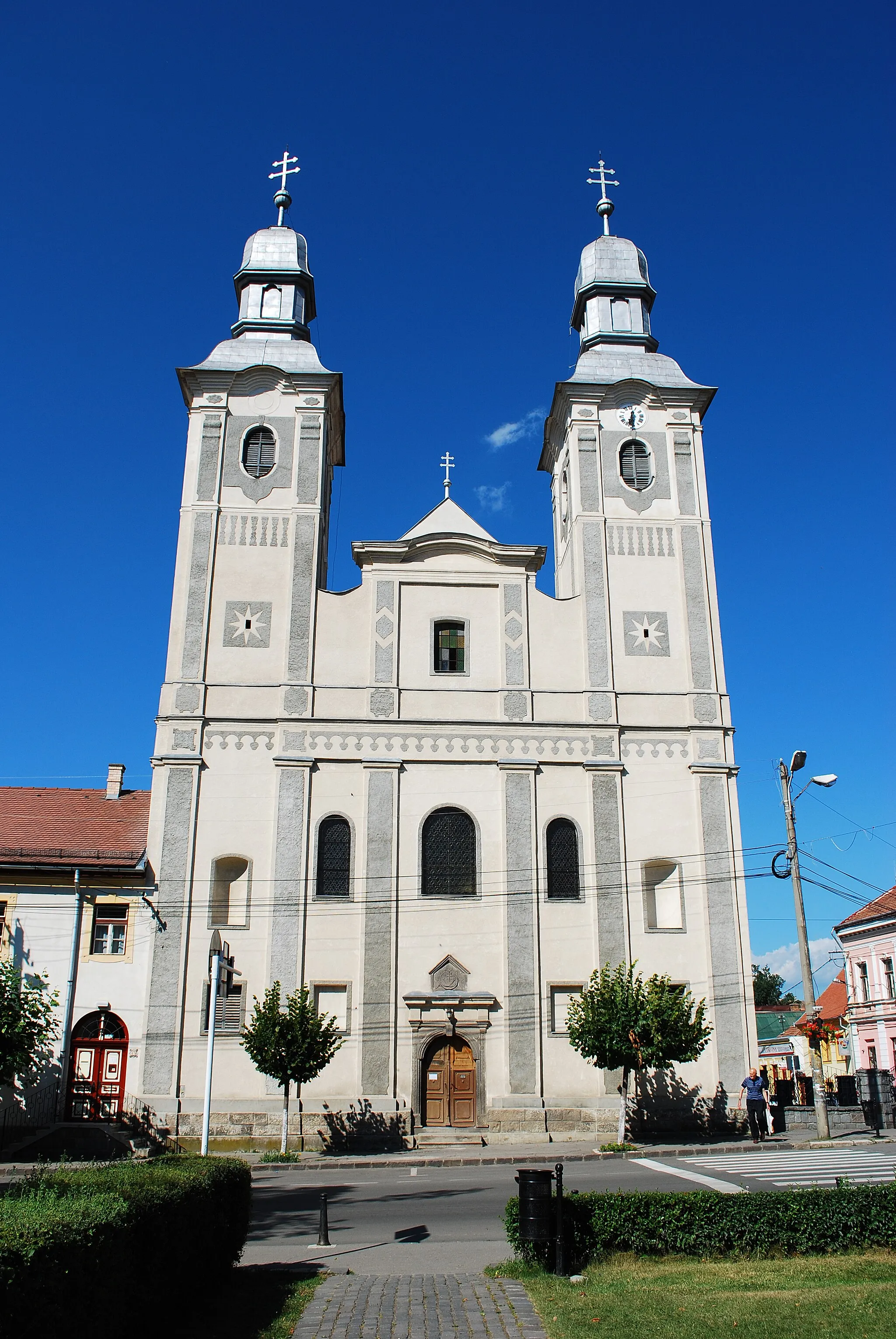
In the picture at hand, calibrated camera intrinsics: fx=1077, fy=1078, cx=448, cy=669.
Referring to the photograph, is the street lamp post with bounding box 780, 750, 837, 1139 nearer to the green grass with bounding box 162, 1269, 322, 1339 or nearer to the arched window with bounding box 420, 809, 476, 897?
the arched window with bounding box 420, 809, 476, 897

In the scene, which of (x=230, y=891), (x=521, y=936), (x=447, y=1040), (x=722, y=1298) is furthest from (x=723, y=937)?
(x=722, y=1298)

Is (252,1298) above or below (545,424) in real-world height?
below

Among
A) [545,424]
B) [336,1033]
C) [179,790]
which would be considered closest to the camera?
[336,1033]

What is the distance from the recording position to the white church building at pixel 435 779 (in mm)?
26672

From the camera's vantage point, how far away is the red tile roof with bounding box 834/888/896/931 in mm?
43062

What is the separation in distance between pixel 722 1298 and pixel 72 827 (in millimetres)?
23501

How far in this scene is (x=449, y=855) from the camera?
93.9 ft

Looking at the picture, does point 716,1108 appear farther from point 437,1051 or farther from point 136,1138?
point 136,1138

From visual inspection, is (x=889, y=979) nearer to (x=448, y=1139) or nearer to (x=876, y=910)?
(x=876, y=910)

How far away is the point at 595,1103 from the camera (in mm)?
26359

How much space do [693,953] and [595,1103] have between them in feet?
15.3

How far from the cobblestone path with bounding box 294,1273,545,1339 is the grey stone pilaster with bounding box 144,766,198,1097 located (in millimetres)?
16531

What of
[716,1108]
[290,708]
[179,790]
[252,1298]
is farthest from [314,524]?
[252,1298]

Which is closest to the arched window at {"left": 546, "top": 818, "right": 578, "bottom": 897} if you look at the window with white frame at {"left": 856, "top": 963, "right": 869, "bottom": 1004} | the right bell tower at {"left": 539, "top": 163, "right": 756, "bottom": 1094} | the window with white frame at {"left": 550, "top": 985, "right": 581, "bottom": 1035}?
the right bell tower at {"left": 539, "top": 163, "right": 756, "bottom": 1094}
